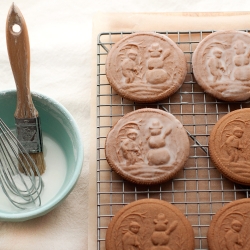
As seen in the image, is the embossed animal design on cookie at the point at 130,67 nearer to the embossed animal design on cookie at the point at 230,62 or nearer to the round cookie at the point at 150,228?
the embossed animal design on cookie at the point at 230,62

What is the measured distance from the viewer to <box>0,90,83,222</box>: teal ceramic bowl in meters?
0.95

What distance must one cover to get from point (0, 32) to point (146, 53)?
1.36ft

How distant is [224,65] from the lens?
1.10m

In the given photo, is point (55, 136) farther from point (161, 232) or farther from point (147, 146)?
point (161, 232)

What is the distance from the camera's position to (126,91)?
108 centimetres

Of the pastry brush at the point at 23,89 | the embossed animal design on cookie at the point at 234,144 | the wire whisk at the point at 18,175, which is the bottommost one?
the wire whisk at the point at 18,175

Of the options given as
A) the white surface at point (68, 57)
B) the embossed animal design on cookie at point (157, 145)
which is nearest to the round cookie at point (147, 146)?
the embossed animal design on cookie at point (157, 145)

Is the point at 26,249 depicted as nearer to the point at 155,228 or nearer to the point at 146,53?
the point at 155,228

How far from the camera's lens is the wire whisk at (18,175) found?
3.30ft

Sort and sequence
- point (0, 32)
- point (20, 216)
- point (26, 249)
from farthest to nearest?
point (0, 32)
point (26, 249)
point (20, 216)

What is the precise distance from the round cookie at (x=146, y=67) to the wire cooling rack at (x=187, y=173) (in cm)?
4

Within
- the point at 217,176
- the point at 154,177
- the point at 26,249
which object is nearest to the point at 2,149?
the point at 26,249

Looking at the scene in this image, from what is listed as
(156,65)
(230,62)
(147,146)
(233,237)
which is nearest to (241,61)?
(230,62)

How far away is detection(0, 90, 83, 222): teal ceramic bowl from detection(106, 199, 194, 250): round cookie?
137 millimetres
